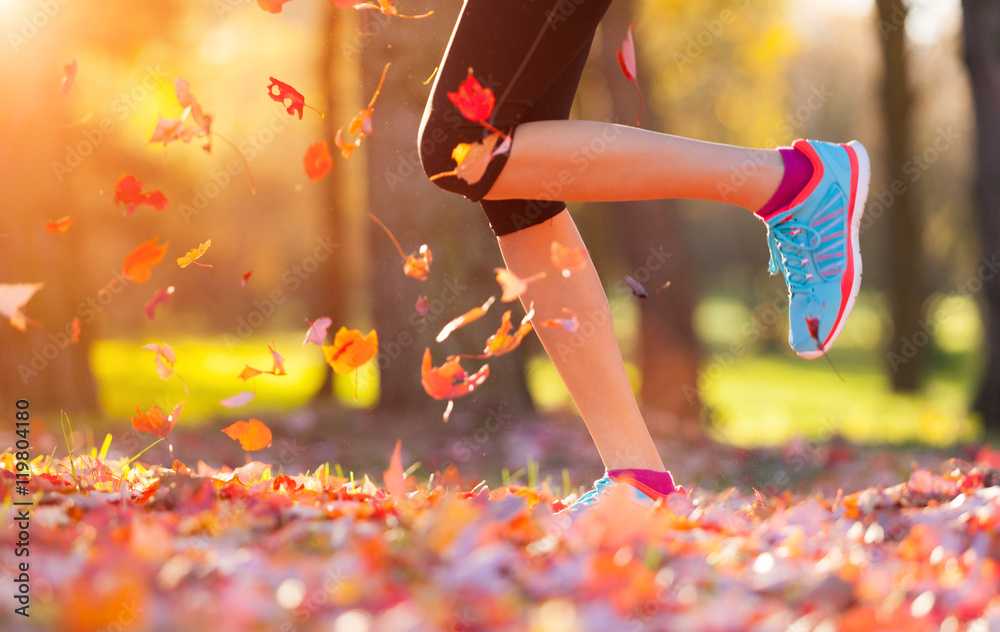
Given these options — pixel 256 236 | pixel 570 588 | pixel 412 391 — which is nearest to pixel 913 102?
pixel 412 391

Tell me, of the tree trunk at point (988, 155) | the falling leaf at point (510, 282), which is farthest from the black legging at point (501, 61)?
the tree trunk at point (988, 155)

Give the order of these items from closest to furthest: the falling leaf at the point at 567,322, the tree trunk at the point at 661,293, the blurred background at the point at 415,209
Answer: the falling leaf at the point at 567,322 < the blurred background at the point at 415,209 < the tree trunk at the point at 661,293

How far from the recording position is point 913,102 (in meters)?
9.20

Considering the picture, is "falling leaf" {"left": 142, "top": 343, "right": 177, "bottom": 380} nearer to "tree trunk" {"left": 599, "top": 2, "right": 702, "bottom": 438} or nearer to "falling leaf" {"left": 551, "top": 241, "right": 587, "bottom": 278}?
"falling leaf" {"left": 551, "top": 241, "right": 587, "bottom": 278}

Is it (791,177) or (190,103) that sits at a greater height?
(190,103)

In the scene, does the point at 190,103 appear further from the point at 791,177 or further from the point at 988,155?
the point at 988,155

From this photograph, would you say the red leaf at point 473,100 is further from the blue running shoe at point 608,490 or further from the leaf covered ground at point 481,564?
the blue running shoe at point 608,490

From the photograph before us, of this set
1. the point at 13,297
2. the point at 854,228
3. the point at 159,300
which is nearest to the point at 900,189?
the point at 854,228

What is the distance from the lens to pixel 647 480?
1837 millimetres

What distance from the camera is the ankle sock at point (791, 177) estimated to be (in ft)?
5.90

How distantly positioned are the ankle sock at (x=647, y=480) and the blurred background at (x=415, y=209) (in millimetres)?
683

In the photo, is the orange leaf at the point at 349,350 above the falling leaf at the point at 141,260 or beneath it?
beneath

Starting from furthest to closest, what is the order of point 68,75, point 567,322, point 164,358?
point 164,358, point 68,75, point 567,322

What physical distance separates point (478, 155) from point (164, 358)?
112cm
